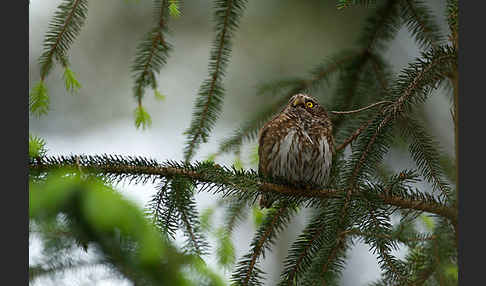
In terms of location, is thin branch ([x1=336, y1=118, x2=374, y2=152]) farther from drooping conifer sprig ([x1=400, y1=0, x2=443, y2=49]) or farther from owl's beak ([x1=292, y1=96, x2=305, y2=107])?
drooping conifer sprig ([x1=400, y1=0, x2=443, y2=49])

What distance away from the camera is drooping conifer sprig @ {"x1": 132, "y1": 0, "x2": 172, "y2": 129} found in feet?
6.27

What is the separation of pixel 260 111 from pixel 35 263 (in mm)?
1622

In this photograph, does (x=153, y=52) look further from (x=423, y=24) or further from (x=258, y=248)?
(x=423, y=24)

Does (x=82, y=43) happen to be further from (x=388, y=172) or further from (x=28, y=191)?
(x=28, y=191)

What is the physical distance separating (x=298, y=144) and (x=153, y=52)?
0.80 meters

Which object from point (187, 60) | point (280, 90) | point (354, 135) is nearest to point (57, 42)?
point (354, 135)

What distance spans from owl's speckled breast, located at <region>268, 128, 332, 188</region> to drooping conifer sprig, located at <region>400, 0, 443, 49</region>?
613mm

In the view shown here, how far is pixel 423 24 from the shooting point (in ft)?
6.91

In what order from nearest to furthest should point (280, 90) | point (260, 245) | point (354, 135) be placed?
point (260, 245), point (354, 135), point (280, 90)

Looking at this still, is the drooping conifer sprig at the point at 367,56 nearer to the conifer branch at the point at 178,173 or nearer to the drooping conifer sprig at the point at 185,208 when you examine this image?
the conifer branch at the point at 178,173

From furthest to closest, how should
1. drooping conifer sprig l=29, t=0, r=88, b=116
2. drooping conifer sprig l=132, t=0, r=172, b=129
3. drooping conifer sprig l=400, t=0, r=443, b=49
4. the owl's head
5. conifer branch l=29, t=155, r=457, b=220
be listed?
the owl's head → drooping conifer sprig l=400, t=0, r=443, b=49 → drooping conifer sprig l=132, t=0, r=172, b=129 → drooping conifer sprig l=29, t=0, r=88, b=116 → conifer branch l=29, t=155, r=457, b=220

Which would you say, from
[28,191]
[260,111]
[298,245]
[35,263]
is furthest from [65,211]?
[260,111]

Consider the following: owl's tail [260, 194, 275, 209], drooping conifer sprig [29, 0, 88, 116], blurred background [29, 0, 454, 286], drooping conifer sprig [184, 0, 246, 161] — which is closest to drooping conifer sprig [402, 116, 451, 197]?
owl's tail [260, 194, 275, 209]

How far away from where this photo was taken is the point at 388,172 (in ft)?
7.88
